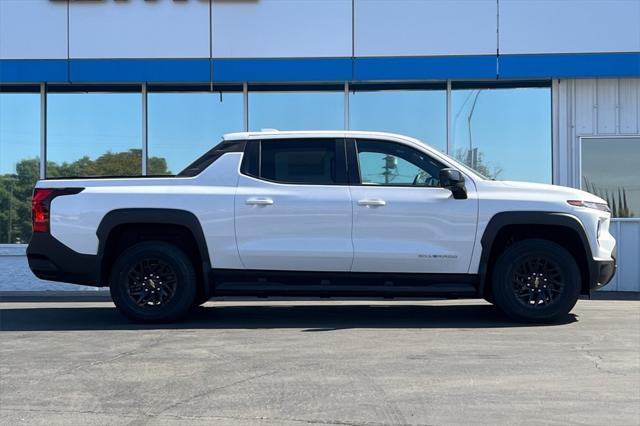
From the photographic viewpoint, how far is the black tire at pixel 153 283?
721 cm

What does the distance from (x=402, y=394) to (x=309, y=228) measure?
2.67 m

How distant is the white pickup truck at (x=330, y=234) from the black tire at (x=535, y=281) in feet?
0.04

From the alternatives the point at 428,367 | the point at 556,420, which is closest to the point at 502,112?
the point at 428,367

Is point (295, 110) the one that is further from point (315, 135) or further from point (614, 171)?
point (614, 171)

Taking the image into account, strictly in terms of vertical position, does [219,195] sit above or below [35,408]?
above

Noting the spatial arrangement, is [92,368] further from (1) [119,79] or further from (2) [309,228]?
(1) [119,79]

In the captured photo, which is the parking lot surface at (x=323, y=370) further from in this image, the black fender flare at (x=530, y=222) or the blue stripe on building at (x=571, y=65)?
the blue stripe on building at (x=571, y=65)

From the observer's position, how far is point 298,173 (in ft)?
24.3

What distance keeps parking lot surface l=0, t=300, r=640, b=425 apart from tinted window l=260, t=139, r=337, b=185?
5.18ft

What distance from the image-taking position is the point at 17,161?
12.4 metres

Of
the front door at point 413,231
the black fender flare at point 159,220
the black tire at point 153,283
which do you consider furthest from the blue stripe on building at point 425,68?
the black tire at point 153,283

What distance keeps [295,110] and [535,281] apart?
637cm

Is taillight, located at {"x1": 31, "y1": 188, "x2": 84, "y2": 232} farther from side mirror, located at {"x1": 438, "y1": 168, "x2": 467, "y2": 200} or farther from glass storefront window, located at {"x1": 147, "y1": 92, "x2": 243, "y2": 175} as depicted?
glass storefront window, located at {"x1": 147, "y1": 92, "x2": 243, "y2": 175}

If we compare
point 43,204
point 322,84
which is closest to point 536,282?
point 43,204
